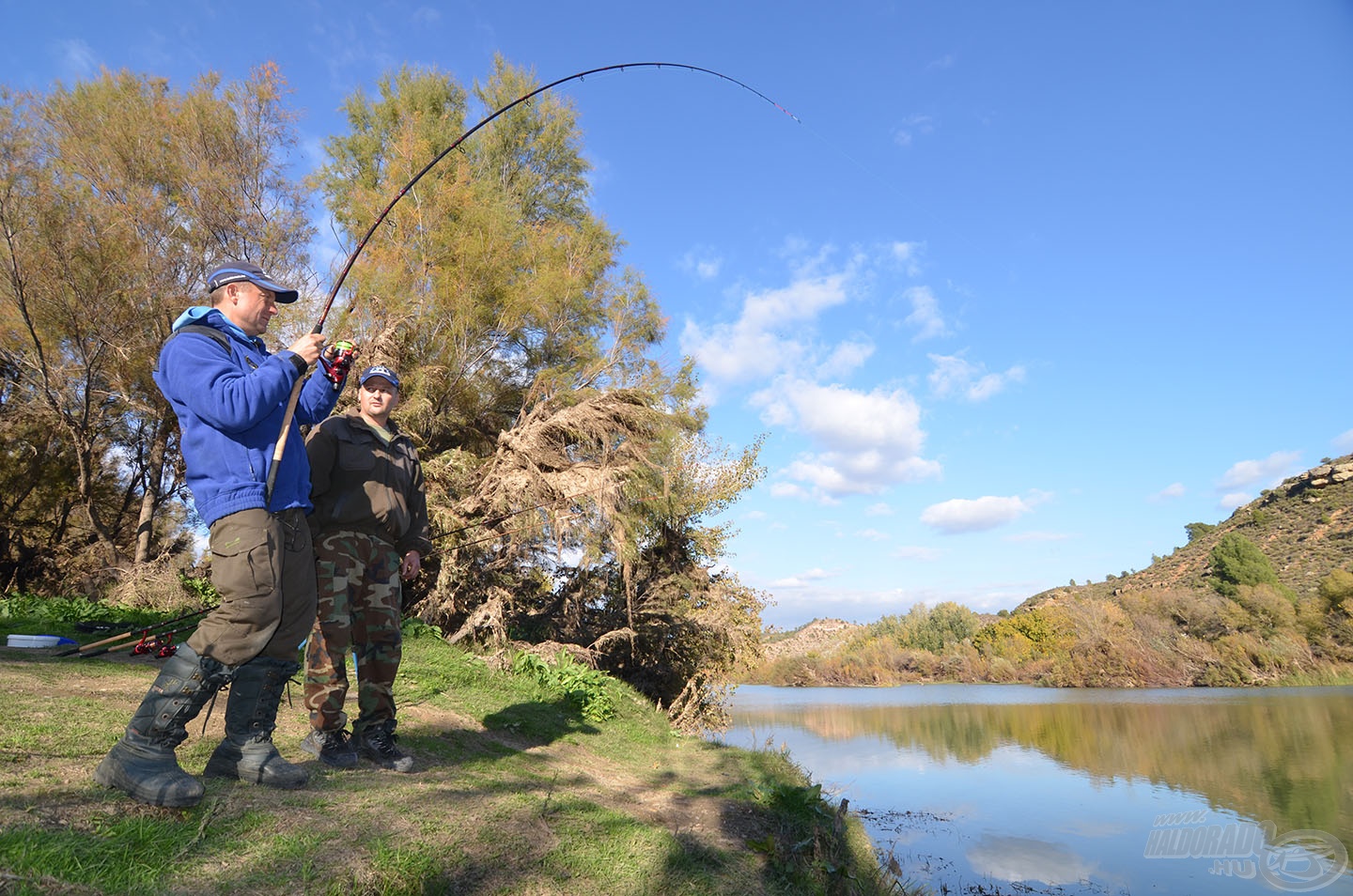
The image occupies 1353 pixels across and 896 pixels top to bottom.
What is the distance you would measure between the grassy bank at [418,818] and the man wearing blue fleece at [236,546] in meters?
0.16

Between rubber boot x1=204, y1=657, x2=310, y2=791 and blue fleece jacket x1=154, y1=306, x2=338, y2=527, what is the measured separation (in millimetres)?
655

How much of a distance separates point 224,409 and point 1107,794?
592 inches

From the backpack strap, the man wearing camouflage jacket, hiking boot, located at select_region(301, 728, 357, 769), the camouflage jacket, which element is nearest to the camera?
the backpack strap

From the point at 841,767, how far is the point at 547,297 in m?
11.7

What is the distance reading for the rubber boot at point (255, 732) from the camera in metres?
2.73

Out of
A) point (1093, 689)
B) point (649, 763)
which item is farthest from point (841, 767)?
point (1093, 689)

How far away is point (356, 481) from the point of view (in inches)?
146

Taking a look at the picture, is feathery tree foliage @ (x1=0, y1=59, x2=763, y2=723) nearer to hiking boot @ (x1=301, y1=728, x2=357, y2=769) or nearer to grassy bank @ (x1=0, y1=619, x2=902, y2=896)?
grassy bank @ (x1=0, y1=619, x2=902, y2=896)

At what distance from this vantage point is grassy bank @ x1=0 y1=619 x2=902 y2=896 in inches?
81.0

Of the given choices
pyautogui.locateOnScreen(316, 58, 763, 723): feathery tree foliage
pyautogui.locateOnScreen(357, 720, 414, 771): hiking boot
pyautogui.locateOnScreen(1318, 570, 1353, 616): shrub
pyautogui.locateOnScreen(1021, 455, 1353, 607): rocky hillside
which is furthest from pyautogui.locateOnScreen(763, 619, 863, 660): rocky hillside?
pyautogui.locateOnScreen(357, 720, 414, 771): hiking boot

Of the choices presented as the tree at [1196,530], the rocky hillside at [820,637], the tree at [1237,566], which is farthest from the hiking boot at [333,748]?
the tree at [1196,530]

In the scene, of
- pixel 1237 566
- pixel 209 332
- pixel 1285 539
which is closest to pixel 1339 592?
pixel 1237 566

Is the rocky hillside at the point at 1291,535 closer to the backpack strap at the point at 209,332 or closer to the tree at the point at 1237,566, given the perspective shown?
the tree at the point at 1237,566

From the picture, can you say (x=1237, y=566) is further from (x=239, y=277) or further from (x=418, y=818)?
(x=239, y=277)
